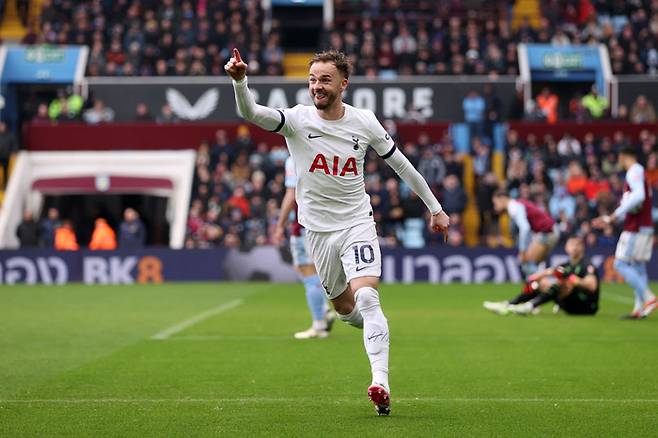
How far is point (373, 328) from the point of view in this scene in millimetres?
7996

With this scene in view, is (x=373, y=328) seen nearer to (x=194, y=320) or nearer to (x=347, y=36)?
(x=194, y=320)

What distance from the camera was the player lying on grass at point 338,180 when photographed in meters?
8.08

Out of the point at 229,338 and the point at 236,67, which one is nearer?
the point at 236,67

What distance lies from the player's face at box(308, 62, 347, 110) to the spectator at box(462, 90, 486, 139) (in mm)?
23559

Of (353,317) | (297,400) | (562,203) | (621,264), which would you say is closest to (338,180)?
(353,317)

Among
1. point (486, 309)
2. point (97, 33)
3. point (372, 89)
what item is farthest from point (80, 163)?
point (486, 309)

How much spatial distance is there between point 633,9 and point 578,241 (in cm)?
2478

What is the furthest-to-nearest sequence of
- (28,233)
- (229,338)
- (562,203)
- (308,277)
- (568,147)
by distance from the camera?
1. (568,147)
2. (28,233)
3. (562,203)
4. (308,277)
5. (229,338)

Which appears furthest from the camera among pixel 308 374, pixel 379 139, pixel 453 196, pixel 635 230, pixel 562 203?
pixel 453 196

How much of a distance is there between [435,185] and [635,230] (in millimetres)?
13624

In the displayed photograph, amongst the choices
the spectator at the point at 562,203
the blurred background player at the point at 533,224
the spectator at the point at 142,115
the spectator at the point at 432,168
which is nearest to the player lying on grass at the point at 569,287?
the blurred background player at the point at 533,224

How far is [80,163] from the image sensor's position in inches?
1248

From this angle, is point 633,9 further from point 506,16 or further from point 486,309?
point 486,309

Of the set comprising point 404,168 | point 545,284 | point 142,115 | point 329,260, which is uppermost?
point 142,115
